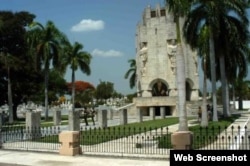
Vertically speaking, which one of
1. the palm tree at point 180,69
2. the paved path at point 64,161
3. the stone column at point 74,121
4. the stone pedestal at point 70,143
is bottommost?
the paved path at point 64,161

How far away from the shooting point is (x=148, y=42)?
5603cm

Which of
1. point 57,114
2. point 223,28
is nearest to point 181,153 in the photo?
point 223,28

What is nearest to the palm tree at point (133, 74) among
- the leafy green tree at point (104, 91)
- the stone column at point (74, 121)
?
the leafy green tree at point (104, 91)

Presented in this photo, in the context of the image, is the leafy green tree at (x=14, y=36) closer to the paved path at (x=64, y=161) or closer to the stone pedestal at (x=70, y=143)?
the paved path at (x=64, y=161)

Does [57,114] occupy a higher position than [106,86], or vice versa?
[106,86]

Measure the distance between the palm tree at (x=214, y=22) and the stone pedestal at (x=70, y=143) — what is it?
17.8m

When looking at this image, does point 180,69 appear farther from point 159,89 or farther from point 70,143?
point 159,89

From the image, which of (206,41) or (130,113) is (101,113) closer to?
(206,41)

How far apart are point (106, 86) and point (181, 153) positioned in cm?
8289

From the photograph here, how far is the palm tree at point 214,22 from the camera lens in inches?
1237

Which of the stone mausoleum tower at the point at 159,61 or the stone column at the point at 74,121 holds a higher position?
the stone mausoleum tower at the point at 159,61

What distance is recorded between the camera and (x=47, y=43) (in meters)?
Result: 45.7

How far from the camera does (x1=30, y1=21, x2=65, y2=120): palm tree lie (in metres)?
45.8

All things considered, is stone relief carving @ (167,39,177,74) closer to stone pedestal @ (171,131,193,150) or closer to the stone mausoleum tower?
the stone mausoleum tower
